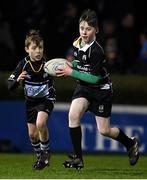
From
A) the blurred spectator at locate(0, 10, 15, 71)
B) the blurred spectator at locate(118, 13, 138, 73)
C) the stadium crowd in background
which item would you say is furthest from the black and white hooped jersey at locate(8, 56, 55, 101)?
the blurred spectator at locate(118, 13, 138, 73)

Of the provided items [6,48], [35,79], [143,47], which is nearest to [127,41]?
[143,47]

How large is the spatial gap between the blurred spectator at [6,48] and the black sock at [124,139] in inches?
274

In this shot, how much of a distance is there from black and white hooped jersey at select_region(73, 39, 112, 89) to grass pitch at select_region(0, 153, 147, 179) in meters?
1.24

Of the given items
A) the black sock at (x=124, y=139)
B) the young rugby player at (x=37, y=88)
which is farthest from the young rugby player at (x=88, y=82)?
the young rugby player at (x=37, y=88)

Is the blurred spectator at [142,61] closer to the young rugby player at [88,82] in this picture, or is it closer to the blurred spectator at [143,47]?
the blurred spectator at [143,47]

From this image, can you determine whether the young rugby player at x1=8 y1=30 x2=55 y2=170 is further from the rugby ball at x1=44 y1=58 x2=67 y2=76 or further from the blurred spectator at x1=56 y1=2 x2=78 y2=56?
the blurred spectator at x1=56 y1=2 x2=78 y2=56

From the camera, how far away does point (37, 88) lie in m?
12.2

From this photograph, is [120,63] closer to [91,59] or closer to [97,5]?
[97,5]

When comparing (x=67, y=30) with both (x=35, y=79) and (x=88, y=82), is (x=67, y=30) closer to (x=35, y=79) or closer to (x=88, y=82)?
(x=35, y=79)

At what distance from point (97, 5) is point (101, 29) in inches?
61.9

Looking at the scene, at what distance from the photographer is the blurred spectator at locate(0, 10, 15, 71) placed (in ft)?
61.5

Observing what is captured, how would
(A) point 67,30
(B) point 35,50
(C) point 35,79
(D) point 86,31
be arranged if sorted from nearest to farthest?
(D) point 86,31 < (B) point 35,50 < (C) point 35,79 < (A) point 67,30

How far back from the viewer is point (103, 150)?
17266 millimetres

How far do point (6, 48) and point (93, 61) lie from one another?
7.45 meters
